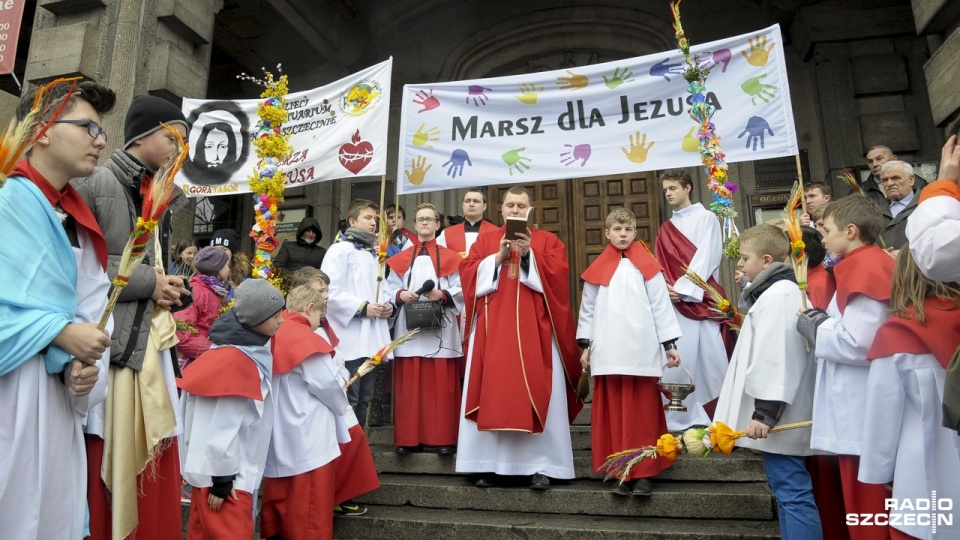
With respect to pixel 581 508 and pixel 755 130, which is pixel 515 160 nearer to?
pixel 755 130

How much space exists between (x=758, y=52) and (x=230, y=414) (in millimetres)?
5034

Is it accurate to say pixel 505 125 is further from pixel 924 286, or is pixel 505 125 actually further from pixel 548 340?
pixel 924 286

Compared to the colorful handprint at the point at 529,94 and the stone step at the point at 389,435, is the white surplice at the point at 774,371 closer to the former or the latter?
the stone step at the point at 389,435

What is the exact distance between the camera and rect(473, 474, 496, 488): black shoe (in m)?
4.68

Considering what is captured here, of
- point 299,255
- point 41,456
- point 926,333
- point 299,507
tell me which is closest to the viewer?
point 41,456

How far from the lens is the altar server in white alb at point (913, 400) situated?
2730mm

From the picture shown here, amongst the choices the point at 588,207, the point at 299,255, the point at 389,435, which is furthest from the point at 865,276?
the point at 588,207

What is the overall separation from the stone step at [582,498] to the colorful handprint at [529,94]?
11.3ft

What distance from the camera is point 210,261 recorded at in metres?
5.48

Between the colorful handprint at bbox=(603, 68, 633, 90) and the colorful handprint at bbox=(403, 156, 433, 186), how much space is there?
70.7 inches

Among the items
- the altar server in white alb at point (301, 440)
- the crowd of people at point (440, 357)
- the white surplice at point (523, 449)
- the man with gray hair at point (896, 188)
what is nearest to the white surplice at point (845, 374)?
the crowd of people at point (440, 357)

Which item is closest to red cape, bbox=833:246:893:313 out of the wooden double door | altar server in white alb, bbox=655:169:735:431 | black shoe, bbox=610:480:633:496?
black shoe, bbox=610:480:633:496

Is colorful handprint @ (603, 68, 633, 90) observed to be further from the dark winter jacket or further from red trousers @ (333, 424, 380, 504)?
red trousers @ (333, 424, 380, 504)

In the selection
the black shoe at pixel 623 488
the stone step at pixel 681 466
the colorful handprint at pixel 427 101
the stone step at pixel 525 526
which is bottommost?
the stone step at pixel 525 526
